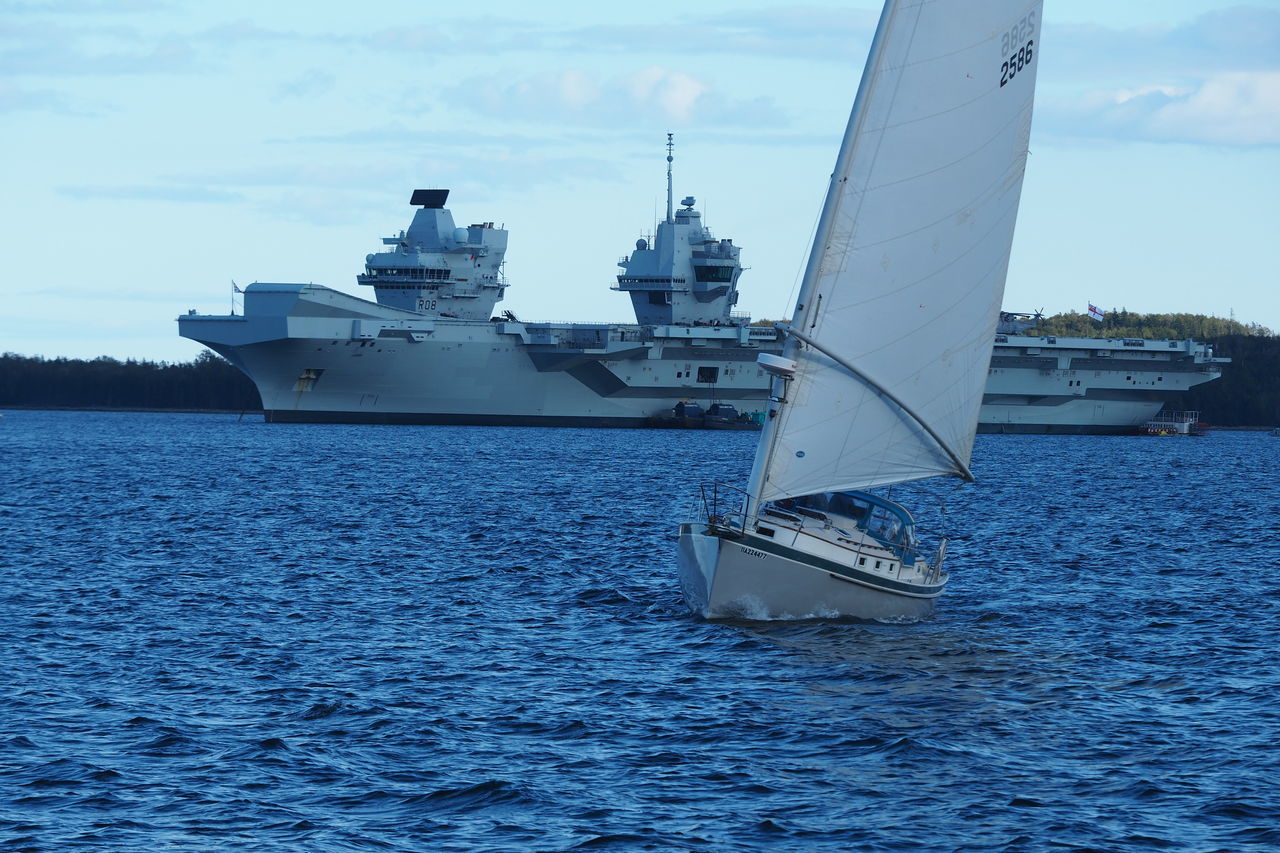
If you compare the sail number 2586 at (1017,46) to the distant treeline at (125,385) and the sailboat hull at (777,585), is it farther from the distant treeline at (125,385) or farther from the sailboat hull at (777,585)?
the distant treeline at (125,385)

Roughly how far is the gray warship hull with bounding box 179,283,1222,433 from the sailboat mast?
233 ft

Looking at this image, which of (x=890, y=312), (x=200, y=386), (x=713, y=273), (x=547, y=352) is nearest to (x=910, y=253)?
(x=890, y=312)

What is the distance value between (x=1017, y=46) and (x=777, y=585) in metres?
8.44

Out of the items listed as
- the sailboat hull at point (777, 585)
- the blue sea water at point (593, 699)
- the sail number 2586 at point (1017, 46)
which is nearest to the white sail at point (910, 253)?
the sail number 2586 at point (1017, 46)

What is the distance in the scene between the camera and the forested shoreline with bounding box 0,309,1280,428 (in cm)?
17425

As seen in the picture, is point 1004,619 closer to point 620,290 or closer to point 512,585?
point 512,585

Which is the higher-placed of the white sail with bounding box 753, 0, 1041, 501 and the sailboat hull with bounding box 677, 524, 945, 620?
the white sail with bounding box 753, 0, 1041, 501

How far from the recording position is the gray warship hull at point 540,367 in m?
93.2

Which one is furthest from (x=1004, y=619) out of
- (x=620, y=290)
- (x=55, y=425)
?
(x=55, y=425)

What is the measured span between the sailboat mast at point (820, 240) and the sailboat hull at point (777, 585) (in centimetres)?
69

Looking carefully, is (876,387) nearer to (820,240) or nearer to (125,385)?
(820,240)

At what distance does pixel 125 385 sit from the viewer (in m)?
185

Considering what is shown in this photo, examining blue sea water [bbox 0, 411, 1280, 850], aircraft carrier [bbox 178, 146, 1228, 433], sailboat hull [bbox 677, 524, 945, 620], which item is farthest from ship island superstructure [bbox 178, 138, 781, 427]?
sailboat hull [bbox 677, 524, 945, 620]

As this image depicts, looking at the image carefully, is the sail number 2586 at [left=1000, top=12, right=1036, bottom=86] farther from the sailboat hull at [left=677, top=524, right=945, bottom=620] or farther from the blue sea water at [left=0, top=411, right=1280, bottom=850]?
the blue sea water at [left=0, top=411, right=1280, bottom=850]
